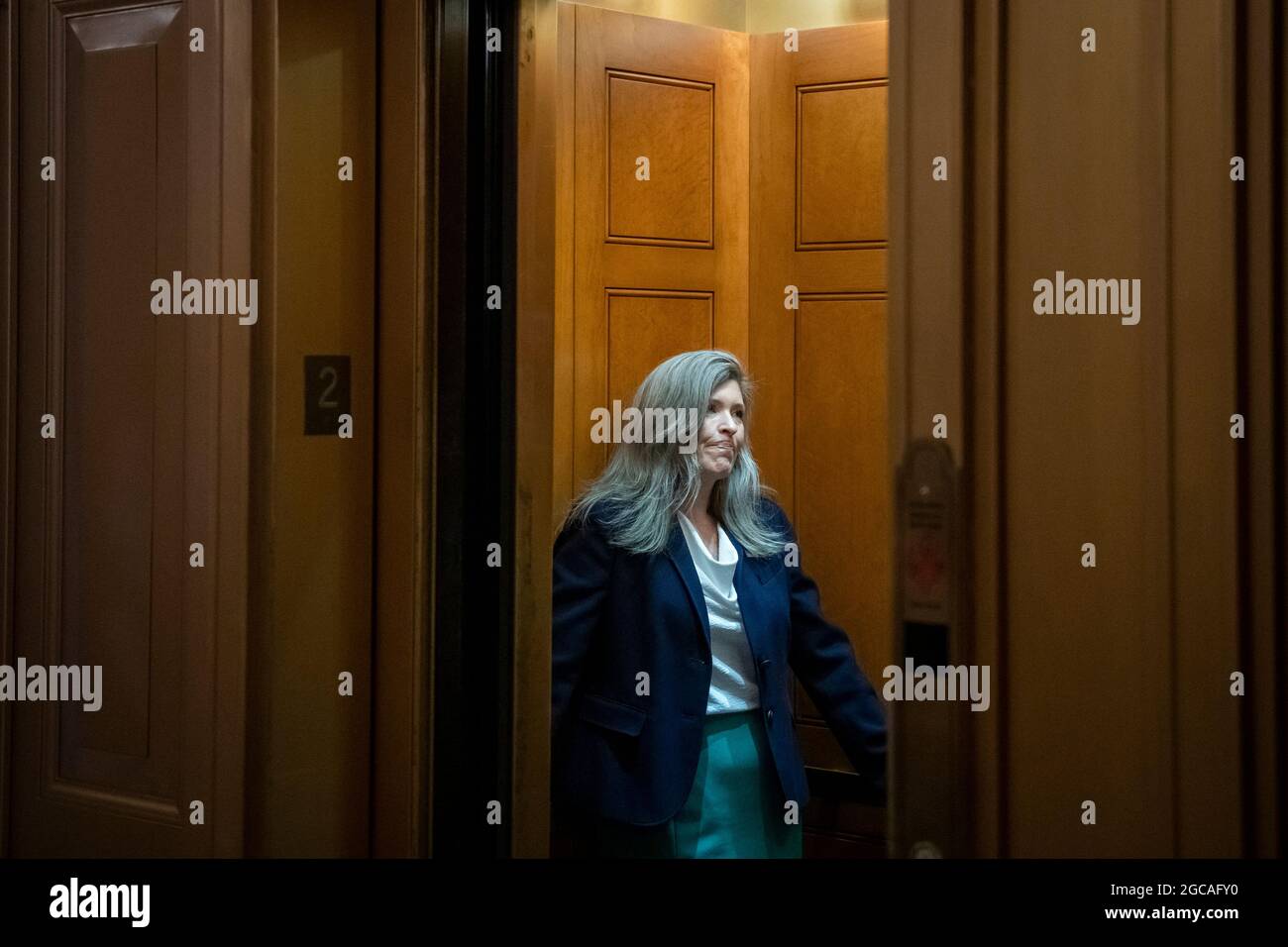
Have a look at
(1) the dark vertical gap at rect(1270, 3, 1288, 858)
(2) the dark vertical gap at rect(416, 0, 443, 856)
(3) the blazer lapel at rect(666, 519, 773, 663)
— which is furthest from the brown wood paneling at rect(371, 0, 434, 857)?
(1) the dark vertical gap at rect(1270, 3, 1288, 858)

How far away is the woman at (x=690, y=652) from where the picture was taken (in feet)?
9.73

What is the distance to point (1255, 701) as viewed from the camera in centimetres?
173

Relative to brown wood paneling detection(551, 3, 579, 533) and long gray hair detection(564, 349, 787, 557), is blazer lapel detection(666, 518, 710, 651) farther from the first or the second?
brown wood paneling detection(551, 3, 579, 533)

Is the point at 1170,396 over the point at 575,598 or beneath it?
over

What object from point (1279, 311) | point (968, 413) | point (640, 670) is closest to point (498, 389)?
point (640, 670)

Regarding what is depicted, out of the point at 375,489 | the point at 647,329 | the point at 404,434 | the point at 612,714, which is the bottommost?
the point at 612,714

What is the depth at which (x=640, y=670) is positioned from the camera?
300 centimetres

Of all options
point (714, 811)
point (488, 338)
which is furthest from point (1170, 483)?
point (714, 811)

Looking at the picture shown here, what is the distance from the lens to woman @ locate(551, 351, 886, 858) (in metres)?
2.96

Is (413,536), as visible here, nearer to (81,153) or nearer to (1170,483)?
(81,153)

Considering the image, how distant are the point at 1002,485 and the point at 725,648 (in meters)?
1.25

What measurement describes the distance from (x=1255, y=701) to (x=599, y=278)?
6.31ft

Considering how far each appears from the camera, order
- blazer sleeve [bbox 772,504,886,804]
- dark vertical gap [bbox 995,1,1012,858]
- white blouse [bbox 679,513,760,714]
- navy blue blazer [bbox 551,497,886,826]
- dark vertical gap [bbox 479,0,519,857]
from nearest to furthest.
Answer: dark vertical gap [bbox 995,1,1012,858] → dark vertical gap [bbox 479,0,519,857] → navy blue blazer [bbox 551,497,886,826] → white blouse [bbox 679,513,760,714] → blazer sleeve [bbox 772,504,886,804]

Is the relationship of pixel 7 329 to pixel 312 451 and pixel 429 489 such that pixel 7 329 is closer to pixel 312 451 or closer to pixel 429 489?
pixel 312 451
